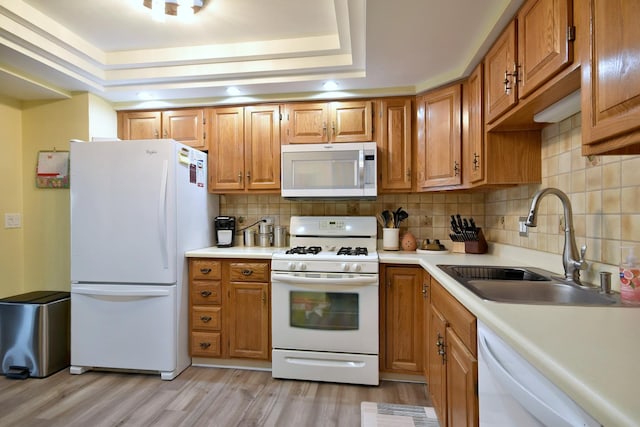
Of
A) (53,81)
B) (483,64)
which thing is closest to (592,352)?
(483,64)

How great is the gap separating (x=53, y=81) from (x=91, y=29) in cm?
62

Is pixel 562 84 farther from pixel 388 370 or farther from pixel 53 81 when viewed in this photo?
pixel 53 81

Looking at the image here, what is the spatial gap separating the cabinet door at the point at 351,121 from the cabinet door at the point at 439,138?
0.42 meters

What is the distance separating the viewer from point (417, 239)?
272 centimetres

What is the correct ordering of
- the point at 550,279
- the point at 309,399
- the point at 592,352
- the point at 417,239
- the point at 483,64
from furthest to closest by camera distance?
1. the point at 417,239
2. the point at 309,399
3. the point at 483,64
4. the point at 550,279
5. the point at 592,352

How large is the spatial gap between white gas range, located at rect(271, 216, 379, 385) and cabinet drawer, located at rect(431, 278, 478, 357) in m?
0.59

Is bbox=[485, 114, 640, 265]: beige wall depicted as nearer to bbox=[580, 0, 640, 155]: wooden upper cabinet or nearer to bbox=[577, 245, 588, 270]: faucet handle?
bbox=[577, 245, 588, 270]: faucet handle

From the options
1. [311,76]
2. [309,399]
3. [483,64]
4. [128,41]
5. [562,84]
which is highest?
[128,41]

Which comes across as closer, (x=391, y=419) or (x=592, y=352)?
(x=592, y=352)

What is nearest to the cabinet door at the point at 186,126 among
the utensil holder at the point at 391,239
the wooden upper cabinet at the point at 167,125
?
the wooden upper cabinet at the point at 167,125

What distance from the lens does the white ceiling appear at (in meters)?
1.68

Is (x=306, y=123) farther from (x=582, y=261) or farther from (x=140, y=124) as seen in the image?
(x=582, y=261)

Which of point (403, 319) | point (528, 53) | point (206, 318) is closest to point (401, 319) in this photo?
point (403, 319)

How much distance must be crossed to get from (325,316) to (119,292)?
5.09ft
